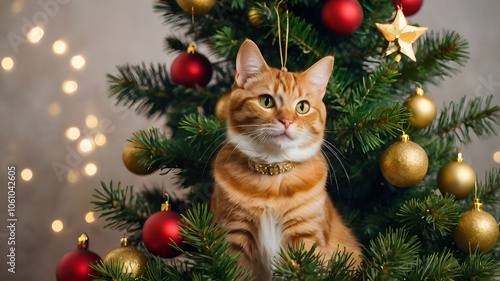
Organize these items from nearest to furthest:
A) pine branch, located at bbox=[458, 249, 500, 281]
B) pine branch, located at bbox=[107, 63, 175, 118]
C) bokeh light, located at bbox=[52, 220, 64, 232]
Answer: pine branch, located at bbox=[458, 249, 500, 281]
pine branch, located at bbox=[107, 63, 175, 118]
bokeh light, located at bbox=[52, 220, 64, 232]

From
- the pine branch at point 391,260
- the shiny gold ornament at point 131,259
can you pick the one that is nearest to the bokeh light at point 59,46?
the shiny gold ornament at point 131,259

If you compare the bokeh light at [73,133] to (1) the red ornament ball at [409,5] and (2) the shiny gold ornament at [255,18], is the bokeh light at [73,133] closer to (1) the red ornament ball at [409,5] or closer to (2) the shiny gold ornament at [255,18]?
(2) the shiny gold ornament at [255,18]

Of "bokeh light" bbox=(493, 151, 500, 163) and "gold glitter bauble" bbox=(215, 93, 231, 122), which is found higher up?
"gold glitter bauble" bbox=(215, 93, 231, 122)

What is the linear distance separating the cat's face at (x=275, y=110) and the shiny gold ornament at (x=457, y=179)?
0.30 metres

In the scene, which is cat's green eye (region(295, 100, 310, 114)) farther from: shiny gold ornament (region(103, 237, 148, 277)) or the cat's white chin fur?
shiny gold ornament (region(103, 237, 148, 277))

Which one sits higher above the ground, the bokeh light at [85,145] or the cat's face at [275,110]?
the cat's face at [275,110]

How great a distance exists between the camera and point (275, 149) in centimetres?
73

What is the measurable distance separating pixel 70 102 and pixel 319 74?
107cm

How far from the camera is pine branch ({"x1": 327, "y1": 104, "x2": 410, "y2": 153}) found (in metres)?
0.73

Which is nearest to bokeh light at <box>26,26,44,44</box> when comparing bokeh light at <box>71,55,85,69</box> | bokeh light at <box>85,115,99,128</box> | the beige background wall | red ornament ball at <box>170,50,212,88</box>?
the beige background wall

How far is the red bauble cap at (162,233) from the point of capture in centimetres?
78

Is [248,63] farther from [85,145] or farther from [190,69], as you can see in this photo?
[85,145]

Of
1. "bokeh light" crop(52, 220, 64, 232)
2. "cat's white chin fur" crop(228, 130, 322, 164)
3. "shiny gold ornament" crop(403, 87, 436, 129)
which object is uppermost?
"cat's white chin fur" crop(228, 130, 322, 164)

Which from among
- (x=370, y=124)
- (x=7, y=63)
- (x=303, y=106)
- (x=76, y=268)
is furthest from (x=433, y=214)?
(x=7, y=63)
